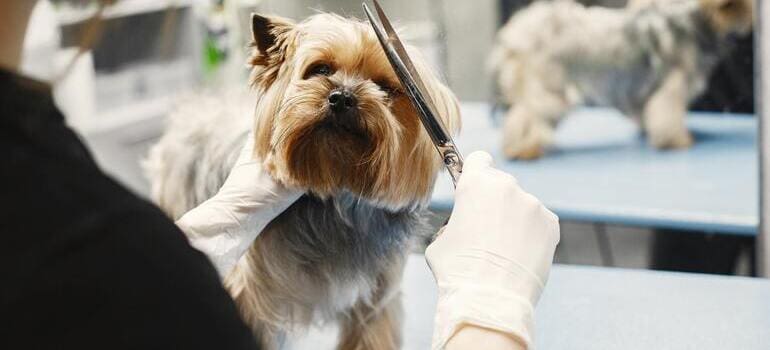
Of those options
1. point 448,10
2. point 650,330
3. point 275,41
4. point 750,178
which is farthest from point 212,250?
point 750,178

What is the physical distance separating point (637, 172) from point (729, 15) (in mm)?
421

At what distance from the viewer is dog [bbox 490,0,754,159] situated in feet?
7.14

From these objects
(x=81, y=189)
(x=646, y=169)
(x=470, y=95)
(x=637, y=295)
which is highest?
(x=81, y=189)

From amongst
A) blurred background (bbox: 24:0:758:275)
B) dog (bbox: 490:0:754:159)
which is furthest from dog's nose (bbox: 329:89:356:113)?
dog (bbox: 490:0:754:159)

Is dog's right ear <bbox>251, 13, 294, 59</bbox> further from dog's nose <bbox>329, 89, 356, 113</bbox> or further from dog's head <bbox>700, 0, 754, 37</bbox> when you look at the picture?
dog's head <bbox>700, 0, 754, 37</bbox>

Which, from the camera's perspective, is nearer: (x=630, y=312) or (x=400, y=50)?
(x=400, y=50)

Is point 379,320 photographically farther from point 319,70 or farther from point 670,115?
point 670,115

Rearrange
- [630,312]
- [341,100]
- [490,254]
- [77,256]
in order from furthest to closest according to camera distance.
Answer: [630,312]
[341,100]
[490,254]
[77,256]

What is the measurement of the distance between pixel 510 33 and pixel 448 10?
0.28m

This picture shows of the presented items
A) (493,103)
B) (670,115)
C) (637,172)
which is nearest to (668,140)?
(670,115)

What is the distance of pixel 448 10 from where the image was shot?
2098 millimetres

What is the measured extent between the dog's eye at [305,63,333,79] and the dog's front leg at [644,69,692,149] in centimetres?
144

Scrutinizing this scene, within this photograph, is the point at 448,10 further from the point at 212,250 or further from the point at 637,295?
the point at 212,250

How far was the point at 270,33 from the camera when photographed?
987 mm
